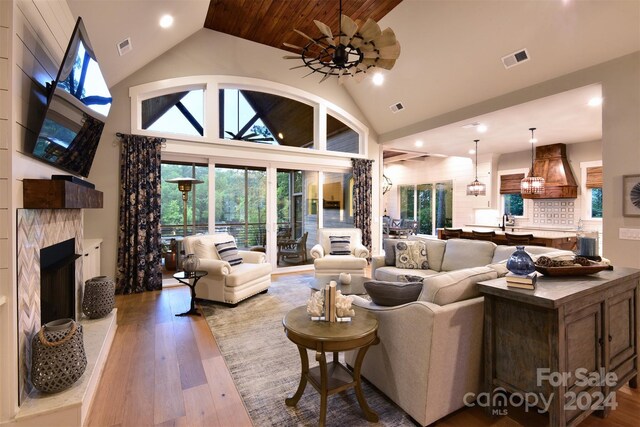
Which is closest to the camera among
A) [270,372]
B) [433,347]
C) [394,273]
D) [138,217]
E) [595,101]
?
[433,347]

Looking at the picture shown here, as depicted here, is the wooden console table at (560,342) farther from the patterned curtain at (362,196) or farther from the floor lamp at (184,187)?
the patterned curtain at (362,196)

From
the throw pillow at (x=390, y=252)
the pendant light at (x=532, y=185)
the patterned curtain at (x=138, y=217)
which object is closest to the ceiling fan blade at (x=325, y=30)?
the throw pillow at (x=390, y=252)

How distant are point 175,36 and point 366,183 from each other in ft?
15.2

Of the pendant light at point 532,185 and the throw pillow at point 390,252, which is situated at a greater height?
the pendant light at point 532,185

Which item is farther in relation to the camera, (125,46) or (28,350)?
(125,46)

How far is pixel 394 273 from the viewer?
13.6 ft

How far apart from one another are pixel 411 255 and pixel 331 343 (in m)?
2.96

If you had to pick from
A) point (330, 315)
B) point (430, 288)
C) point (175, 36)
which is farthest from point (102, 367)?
point (175, 36)

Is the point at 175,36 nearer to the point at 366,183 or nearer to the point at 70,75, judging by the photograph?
the point at 70,75

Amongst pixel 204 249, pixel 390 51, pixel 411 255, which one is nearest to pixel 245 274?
pixel 204 249

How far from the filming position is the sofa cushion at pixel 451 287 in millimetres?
1877

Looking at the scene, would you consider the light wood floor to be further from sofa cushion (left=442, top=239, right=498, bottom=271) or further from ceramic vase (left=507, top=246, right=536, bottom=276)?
sofa cushion (left=442, top=239, right=498, bottom=271)

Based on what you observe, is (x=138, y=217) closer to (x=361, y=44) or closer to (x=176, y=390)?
(x=176, y=390)

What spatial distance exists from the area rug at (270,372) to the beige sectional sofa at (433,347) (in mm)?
207
